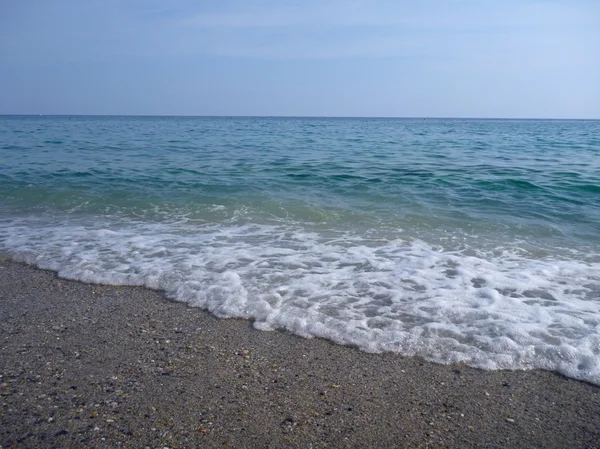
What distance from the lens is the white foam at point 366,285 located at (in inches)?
154

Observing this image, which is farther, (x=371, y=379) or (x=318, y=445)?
(x=371, y=379)

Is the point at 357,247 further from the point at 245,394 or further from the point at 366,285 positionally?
the point at 245,394

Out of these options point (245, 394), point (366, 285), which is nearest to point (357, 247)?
point (366, 285)

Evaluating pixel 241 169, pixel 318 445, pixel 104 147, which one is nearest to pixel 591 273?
pixel 318 445

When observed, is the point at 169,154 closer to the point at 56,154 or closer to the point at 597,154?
the point at 56,154

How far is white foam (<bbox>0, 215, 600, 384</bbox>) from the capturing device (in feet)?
12.8

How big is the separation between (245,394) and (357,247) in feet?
12.5

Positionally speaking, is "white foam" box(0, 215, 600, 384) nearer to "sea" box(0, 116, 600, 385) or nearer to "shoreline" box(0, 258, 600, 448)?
"sea" box(0, 116, 600, 385)

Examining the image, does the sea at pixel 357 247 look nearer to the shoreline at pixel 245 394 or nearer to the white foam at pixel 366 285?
the white foam at pixel 366 285

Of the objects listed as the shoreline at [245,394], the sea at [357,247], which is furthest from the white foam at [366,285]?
the shoreline at [245,394]

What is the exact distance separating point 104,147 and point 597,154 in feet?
68.5

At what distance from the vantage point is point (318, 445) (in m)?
2.67

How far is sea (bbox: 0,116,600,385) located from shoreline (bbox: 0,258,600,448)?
31 centimetres

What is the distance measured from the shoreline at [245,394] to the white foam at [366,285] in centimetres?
29
